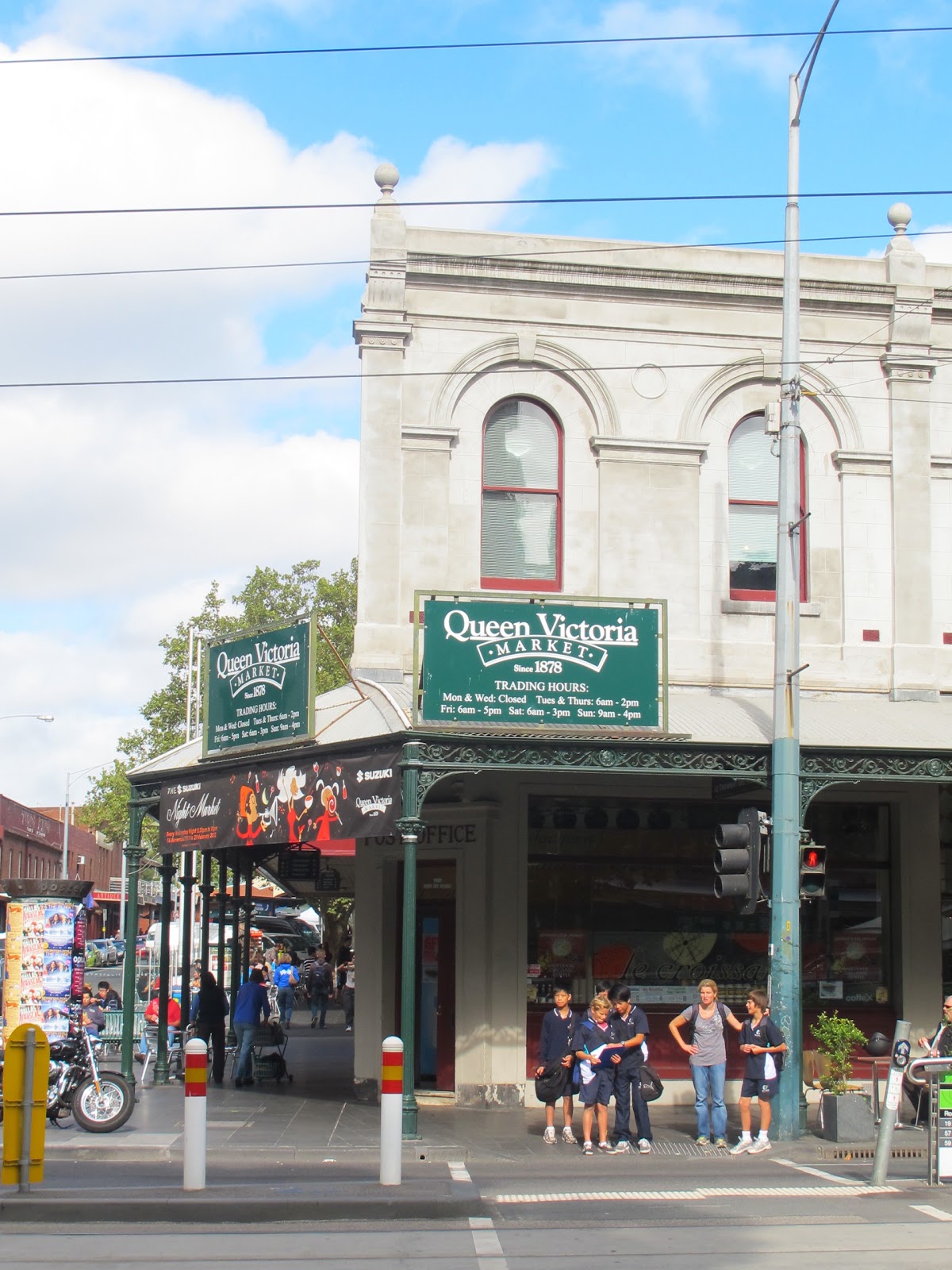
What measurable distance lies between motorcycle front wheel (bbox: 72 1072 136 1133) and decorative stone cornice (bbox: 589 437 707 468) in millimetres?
9479

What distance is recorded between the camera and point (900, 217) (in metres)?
20.5

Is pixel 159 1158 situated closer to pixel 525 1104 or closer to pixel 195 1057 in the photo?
pixel 195 1057

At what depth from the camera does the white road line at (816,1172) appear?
12.9 meters

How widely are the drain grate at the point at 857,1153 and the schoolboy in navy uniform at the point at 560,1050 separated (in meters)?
2.53

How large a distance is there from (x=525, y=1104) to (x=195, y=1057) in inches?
283

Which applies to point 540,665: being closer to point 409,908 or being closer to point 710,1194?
point 409,908

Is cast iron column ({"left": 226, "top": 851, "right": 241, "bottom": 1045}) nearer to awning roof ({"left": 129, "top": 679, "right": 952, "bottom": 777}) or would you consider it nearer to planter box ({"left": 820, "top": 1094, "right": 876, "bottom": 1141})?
awning roof ({"left": 129, "top": 679, "right": 952, "bottom": 777})

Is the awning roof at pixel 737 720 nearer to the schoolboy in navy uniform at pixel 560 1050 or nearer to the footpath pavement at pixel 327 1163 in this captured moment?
the schoolboy in navy uniform at pixel 560 1050

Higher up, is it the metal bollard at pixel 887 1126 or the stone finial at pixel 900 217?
the stone finial at pixel 900 217

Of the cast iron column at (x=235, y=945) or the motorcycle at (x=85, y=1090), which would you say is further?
the cast iron column at (x=235, y=945)

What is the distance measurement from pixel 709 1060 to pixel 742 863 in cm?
204

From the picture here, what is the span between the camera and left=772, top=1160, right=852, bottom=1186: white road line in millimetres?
12906

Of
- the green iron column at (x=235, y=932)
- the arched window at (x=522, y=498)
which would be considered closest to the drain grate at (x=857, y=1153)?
the arched window at (x=522, y=498)

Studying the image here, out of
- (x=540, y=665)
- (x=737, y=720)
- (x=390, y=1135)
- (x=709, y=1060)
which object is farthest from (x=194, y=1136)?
(x=737, y=720)
